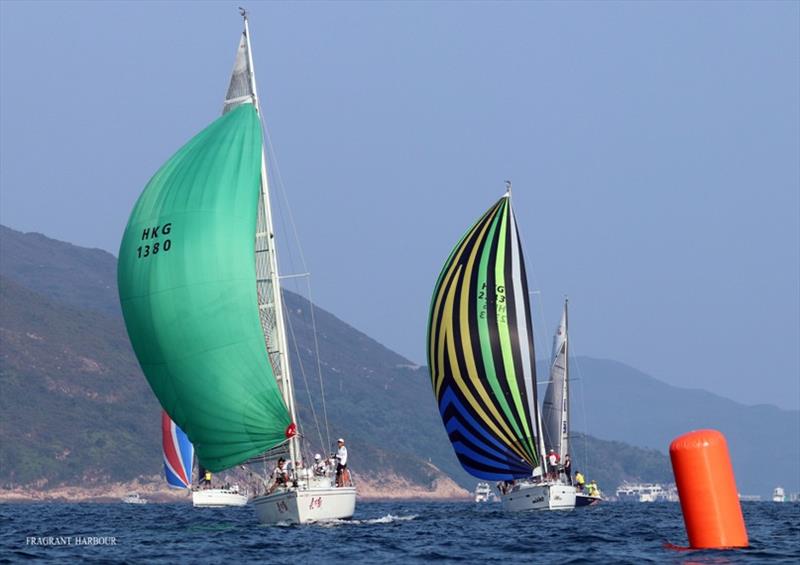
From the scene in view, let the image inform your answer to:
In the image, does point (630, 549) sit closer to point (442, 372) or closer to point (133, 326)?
point (133, 326)

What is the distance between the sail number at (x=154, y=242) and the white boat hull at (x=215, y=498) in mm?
38442

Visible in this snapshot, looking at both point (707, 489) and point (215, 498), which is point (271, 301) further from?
point (215, 498)

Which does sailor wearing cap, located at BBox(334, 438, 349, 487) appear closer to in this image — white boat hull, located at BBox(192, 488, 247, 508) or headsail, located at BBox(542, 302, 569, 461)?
headsail, located at BBox(542, 302, 569, 461)

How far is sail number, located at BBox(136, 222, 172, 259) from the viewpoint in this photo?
4375 centimetres

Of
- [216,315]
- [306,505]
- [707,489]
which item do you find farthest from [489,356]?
[707,489]

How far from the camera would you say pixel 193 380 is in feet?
144

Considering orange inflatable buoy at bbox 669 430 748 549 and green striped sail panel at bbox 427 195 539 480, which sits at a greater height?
green striped sail panel at bbox 427 195 539 480

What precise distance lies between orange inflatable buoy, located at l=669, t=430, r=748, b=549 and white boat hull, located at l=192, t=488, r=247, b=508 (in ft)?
184

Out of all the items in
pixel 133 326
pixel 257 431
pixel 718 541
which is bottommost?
pixel 718 541

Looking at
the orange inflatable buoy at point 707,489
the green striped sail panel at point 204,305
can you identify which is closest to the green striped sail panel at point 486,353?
the green striped sail panel at point 204,305

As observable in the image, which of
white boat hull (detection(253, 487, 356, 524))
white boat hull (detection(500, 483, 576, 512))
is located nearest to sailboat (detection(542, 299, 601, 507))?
white boat hull (detection(500, 483, 576, 512))

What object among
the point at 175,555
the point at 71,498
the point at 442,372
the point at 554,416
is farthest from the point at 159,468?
the point at 175,555

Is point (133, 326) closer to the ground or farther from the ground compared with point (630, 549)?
farther from the ground

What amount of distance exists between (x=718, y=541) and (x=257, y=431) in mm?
19697
